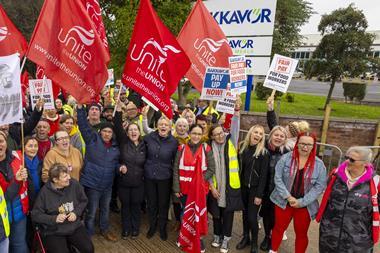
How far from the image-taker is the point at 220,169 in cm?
480

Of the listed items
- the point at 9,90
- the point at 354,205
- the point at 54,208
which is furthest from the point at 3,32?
the point at 354,205

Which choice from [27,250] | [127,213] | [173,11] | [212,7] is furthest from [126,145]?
[173,11]

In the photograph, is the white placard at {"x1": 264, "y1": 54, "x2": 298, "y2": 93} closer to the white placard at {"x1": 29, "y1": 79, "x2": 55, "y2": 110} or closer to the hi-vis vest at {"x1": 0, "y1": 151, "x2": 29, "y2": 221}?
the white placard at {"x1": 29, "y1": 79, "x2": 55, "y2": 110}

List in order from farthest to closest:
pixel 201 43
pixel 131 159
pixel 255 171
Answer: pixel 201 43
pixel 131 159
pixel 255 171

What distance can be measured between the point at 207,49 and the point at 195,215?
3348mm

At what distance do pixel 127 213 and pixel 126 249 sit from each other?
0.54m

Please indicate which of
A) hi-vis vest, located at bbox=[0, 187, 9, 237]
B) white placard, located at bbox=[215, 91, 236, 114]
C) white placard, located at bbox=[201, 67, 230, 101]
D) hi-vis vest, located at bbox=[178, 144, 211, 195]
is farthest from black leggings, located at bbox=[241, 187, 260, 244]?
hi-vis vest, located at bbox=[0, 187, 9, 237]

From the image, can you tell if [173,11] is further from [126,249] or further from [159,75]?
[126,249]

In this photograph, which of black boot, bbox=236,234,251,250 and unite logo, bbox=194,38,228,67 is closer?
black boot, bbox=236,234,251,250

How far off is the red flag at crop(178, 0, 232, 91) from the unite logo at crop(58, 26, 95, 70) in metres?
2.15

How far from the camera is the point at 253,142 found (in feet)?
15.5

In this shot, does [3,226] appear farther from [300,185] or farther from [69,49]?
[300,185]

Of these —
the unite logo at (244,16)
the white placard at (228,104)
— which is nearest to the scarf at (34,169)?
the white placard at (228,104)

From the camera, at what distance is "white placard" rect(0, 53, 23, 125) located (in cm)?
361
